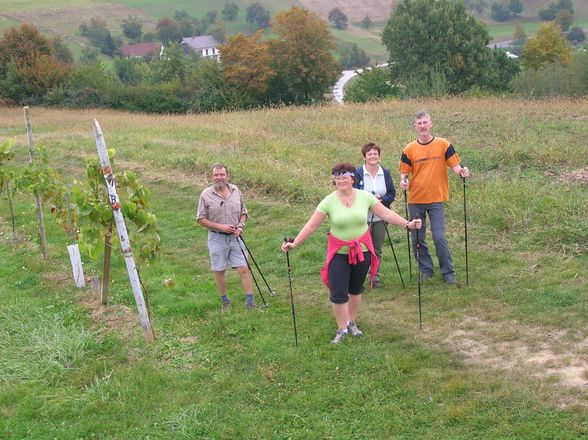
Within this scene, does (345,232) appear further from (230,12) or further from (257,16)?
(230,12)

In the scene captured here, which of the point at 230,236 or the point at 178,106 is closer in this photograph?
the point at 230,236

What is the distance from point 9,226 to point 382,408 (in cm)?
1021

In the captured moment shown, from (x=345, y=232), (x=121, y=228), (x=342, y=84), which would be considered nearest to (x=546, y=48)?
(x=342, y=84)

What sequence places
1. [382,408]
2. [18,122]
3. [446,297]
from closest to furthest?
[382,408], [446,297], [18,122]

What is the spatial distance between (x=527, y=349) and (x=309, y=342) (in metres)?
2.10

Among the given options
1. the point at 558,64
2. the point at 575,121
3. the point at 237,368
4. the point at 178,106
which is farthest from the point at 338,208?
the point at 558,64

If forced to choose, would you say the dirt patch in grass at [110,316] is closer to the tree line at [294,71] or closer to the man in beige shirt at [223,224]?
the man in beige shirt at [223,224]

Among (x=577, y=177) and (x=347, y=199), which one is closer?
(x=347, y=199)

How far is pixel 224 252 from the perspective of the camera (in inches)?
300

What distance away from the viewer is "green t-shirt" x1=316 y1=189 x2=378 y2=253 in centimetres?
620

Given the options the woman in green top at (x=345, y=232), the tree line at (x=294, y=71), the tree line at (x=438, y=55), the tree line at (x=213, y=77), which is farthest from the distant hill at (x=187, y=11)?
the woman in green top at (x=345, y=232)

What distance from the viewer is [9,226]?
13.0 meters

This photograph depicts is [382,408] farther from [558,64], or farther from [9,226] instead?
[558,64]

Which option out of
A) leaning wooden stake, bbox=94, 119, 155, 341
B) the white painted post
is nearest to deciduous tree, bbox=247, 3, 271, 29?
the white painted post
